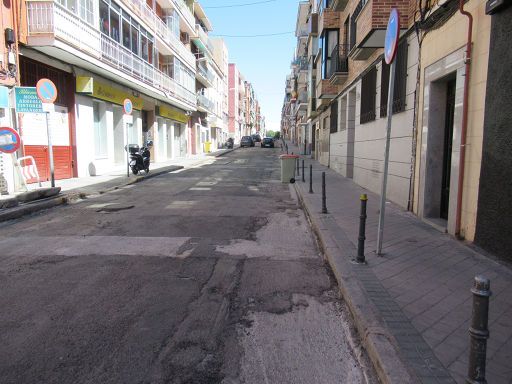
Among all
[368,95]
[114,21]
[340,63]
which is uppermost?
[114,21]

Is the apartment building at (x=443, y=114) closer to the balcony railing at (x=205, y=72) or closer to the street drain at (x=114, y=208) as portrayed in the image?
the street drain at (x=114, y=208)

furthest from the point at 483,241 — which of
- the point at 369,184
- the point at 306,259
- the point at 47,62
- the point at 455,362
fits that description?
the point at 47,62

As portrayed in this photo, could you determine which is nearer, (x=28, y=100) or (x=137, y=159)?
(x=28, y=100)

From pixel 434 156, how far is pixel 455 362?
5.57 m

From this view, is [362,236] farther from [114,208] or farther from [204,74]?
[204,74]

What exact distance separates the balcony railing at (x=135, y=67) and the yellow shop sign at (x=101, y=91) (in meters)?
1.06

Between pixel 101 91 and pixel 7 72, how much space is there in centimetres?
667

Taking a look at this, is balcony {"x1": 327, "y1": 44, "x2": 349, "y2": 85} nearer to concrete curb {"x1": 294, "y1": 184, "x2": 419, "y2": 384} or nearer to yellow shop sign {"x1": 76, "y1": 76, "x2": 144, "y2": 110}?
yellow shop sign {"x1": 76, "y1": 76, "x2": 144, "y2": 110}

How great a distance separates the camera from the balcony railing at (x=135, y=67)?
1717 centimetres

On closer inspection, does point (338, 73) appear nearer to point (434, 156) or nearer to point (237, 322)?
point (434, 156)

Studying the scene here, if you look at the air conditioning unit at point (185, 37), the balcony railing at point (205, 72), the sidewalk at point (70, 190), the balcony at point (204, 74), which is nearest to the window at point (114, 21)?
the sidewalk at point (70, 190)

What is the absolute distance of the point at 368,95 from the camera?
12.9m

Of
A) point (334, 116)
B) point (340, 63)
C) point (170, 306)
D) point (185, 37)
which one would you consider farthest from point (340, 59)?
point (185, 37)

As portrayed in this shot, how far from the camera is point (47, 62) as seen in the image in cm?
1405
